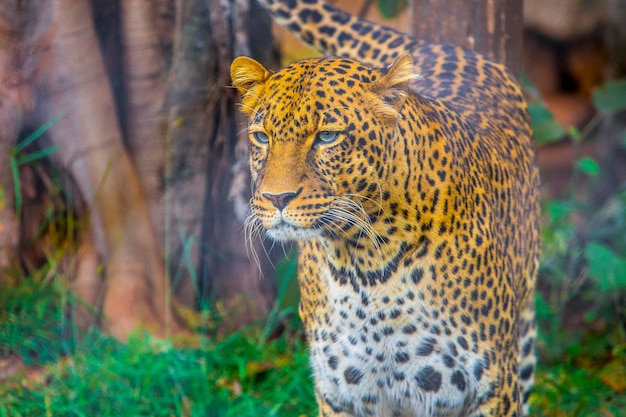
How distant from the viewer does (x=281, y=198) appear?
3.78 meters

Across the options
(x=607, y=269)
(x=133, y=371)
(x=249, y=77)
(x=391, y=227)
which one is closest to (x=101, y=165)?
(x=133, y=371)

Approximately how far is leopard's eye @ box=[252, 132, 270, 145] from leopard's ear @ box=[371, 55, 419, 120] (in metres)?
0.51

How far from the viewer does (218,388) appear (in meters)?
5.91

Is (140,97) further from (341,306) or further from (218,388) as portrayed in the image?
(341,306)

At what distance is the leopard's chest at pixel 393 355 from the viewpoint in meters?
4.35

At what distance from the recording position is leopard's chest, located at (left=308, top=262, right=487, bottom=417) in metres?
4.35

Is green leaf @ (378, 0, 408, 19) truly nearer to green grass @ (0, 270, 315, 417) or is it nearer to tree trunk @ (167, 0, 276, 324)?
tree trunk @ (167, 0, 276, 324)

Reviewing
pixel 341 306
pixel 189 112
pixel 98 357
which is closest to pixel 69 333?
pixel 98 357

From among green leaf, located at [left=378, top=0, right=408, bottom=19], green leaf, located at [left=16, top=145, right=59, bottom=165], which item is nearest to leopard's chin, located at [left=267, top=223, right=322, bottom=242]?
green leaf, located at [left=16, top=145, right=59, bottom=165]

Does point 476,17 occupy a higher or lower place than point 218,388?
higher

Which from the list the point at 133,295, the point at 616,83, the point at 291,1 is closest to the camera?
the point at 291,1

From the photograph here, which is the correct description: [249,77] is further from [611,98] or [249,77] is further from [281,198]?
[611,98]

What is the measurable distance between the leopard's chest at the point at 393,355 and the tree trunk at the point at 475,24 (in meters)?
2.54

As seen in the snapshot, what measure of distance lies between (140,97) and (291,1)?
5.65 feet
